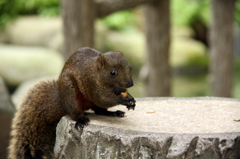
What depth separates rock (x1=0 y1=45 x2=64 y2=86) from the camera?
928cm

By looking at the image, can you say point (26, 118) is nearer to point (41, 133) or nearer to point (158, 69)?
point (41, 133)

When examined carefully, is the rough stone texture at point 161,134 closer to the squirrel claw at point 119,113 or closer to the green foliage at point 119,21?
the squirrel claw at point 119,113

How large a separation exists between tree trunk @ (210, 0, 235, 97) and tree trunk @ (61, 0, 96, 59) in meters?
2.40

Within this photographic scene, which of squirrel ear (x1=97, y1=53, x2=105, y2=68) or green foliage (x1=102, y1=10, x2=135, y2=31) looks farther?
green foliage (x1=102, y1=10, x2=135, y2=31)

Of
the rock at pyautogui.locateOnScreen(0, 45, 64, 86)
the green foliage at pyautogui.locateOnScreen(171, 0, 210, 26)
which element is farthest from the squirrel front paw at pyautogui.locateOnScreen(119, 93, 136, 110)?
the green foliage at pyautogui.locateOnScreen(171, 0, 210, 26)

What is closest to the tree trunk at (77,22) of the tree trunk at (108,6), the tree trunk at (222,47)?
the tree trunk at (108,6)

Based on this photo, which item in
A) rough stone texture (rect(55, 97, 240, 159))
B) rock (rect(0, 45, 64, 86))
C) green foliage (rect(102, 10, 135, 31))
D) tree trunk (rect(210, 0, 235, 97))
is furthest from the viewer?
green foliage (rect(102, 10, 135, 31))

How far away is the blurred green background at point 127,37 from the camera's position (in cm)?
1022

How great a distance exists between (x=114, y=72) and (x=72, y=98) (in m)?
0.37

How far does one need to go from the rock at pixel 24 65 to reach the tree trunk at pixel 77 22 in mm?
4197

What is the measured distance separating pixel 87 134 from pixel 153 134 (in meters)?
0.47

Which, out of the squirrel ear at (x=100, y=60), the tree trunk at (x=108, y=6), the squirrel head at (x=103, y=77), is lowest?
the squirrel head at (x=103, y=77)

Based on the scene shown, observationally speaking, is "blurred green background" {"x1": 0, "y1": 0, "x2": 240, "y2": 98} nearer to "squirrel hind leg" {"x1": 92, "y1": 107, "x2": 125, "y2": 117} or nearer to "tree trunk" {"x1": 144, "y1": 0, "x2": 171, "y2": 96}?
"tree trunk" {"x1": 144, "y1": 0, "x2": 171, "y2": 96}

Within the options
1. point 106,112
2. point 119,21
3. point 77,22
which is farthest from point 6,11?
point 106,112
